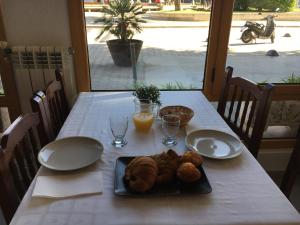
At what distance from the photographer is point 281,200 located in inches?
33.2

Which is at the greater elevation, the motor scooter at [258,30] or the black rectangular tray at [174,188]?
the motor scooter at [258,30]

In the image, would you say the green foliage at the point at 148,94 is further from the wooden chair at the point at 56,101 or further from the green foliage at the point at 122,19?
the green foliage at the point at 122,19

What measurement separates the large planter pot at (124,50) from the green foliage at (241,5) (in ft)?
2.25

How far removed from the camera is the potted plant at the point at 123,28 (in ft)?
6.22

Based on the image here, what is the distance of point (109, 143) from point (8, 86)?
1.15m

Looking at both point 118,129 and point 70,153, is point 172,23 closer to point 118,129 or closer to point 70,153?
point 118,129

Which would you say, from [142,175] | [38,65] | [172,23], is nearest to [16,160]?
[142,175]

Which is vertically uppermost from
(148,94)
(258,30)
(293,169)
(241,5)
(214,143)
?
(241,5)

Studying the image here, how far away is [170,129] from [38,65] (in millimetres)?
1163

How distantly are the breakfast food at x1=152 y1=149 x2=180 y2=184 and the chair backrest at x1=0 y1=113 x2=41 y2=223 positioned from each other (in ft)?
1.51

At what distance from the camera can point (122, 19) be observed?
193 centimetres

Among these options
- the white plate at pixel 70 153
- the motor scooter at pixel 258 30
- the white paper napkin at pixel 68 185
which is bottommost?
the white paper napkin at pixel 68 185

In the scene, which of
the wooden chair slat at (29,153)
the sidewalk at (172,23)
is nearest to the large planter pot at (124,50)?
Result: the sidewalk at (172,23)

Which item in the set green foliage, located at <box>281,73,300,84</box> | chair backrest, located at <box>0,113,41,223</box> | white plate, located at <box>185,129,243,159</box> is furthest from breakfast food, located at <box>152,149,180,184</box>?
green foliage, located at <box>281,73,300,84</box>
